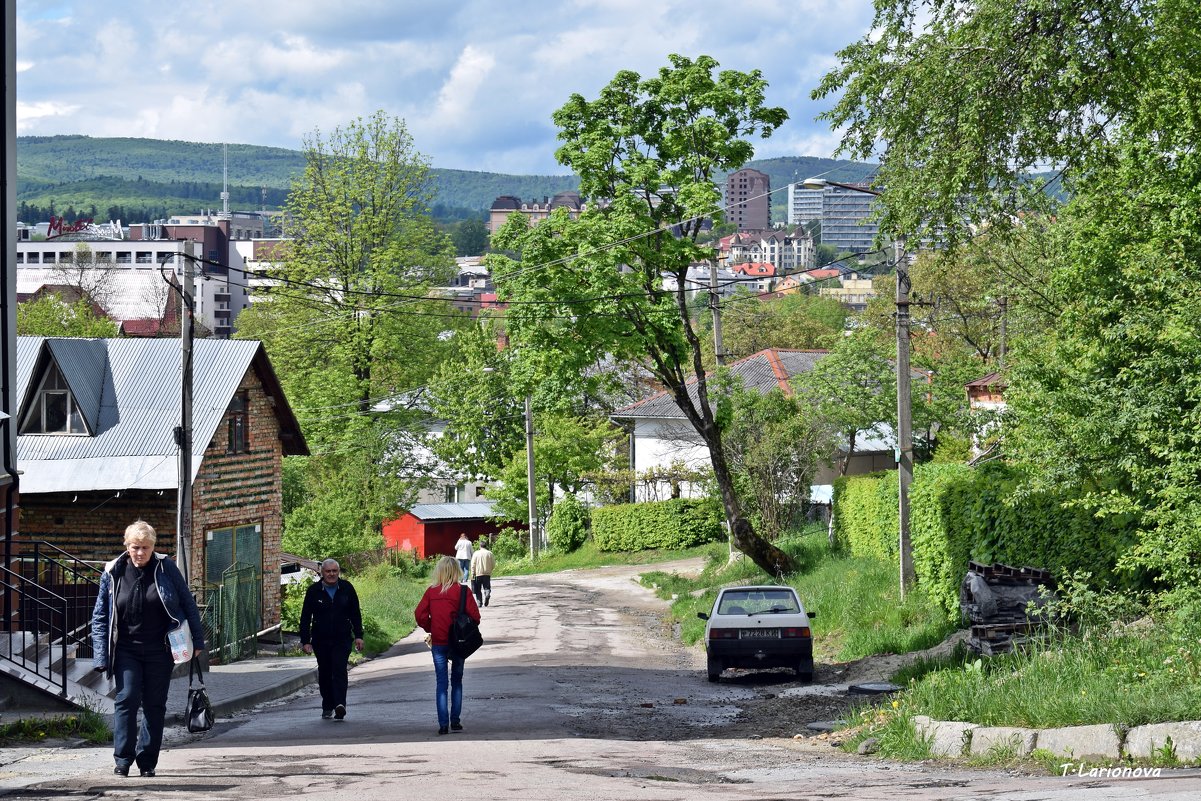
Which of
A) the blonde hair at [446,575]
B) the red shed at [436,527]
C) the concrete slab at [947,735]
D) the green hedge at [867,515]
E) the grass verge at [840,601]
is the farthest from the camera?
the red shed at [436,527]

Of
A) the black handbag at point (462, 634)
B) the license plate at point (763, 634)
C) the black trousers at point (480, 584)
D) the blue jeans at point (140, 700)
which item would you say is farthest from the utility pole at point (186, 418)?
the blue jeans at point (140, 700)

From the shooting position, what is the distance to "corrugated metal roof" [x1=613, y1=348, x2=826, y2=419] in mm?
Answer: 55906

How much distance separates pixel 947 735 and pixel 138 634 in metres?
6.51

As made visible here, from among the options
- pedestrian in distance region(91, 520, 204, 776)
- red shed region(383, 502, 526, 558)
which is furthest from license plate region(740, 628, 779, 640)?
red shed region(383, 502, 526, 558)

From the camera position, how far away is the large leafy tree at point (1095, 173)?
14.3 metres

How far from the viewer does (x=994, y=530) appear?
20.3 meters

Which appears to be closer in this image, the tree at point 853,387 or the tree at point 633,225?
the tree at point 633,225

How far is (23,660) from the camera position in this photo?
535 inches

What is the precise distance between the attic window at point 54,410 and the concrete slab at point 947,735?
65.2 feet

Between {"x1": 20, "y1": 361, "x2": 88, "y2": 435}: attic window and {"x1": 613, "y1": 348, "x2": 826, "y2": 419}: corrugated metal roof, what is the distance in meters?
31.6

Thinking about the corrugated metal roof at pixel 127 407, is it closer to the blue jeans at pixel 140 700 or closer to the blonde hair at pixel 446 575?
the blonde hair at pixel 446 575

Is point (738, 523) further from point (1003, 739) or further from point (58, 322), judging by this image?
point (58, 322)

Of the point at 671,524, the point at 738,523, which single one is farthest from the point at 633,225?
the point at 671,524

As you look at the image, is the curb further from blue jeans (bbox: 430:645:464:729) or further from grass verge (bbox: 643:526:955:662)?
grass verge (bbox: 643:526:955:662)
